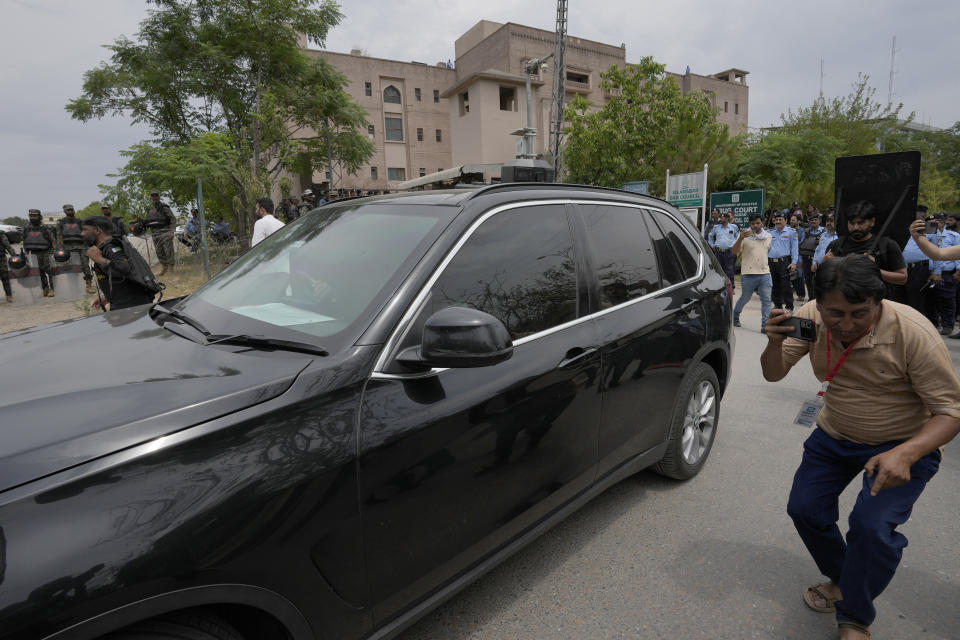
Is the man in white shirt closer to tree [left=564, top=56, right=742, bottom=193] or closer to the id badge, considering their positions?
the id badge

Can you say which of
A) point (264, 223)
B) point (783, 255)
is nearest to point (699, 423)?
point (264, 223)

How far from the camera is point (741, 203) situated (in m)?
15.2

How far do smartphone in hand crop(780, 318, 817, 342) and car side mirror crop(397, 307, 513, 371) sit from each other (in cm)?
129

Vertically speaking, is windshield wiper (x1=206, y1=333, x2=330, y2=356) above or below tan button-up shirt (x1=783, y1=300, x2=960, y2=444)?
above

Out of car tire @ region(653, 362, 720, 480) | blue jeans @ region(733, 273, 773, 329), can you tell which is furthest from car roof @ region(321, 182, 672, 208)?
blue jeans @ region(733, 273, 773, 329)

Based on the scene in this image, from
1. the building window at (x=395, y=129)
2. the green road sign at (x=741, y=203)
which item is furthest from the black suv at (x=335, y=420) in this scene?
the building window at (x=395, y=129)

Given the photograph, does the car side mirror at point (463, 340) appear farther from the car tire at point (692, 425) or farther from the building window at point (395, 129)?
the building window at point (395, 129)

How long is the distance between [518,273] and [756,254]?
7.67 metres

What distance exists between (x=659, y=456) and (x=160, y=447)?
2678mm

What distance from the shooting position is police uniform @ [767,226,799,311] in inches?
391

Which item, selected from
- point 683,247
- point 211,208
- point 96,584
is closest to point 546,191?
point 683,247

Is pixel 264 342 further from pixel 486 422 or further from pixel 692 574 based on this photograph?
pixel 692 574

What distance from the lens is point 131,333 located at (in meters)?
2.16

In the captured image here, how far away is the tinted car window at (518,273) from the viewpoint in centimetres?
210
